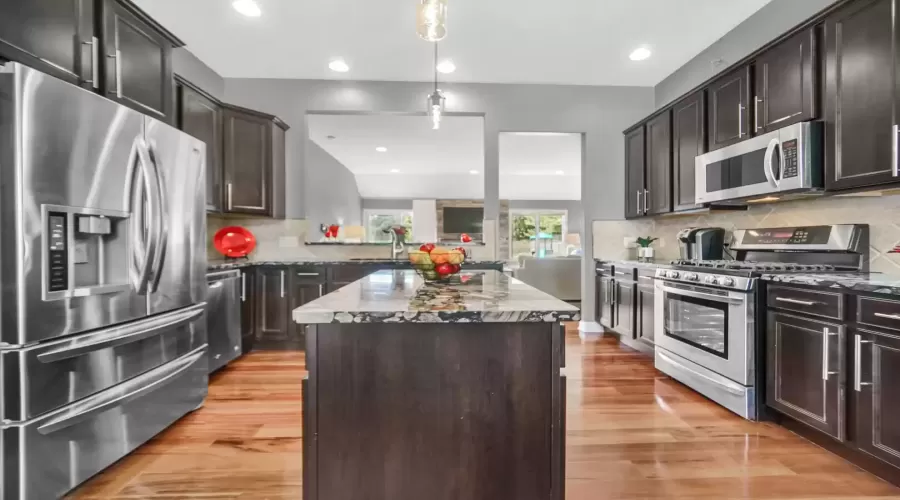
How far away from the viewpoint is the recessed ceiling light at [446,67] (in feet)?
13.5

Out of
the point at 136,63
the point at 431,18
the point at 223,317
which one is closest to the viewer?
the point at 431,18

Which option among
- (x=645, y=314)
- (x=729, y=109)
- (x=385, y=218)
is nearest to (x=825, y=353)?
(x=645, y=314)

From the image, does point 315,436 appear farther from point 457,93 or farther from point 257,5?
point 457,93

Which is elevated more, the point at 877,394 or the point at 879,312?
the point at 879,312

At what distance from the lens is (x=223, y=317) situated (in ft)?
11.0

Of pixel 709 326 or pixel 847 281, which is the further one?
pixel 709 326

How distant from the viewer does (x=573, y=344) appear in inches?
172

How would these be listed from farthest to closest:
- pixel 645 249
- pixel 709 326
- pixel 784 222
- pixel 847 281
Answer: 1. pixel 645 249
2. pixel 784 222
3. pixel 709 326
4. pixel 847 281

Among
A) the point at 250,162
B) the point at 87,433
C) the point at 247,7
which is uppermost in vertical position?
the point at 247,7

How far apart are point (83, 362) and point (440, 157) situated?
275 inches

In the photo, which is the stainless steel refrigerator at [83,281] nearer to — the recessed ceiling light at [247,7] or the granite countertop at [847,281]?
the recessed ceiling light at [247,7]

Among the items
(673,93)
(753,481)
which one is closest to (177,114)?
(753,481)

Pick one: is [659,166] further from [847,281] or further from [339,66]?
[339,66]

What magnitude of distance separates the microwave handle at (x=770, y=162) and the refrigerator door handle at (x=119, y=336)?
342 centimetres
